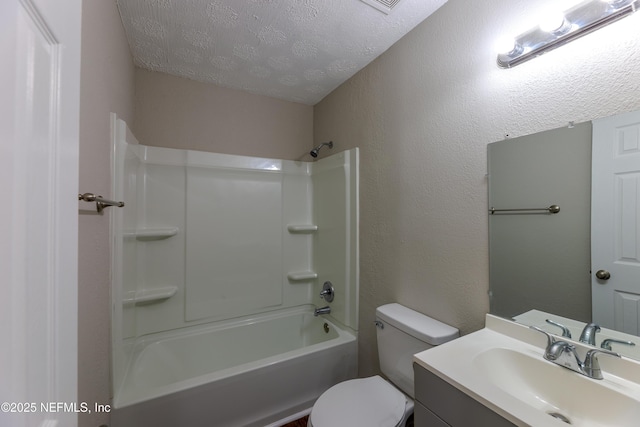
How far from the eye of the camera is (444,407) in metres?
0.76

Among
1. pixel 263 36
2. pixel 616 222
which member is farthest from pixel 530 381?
pixel 263 36

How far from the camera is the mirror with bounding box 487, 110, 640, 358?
33.1 inches

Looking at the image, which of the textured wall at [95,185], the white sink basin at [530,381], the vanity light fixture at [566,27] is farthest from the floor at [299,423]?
the vanity light fixture at [566,27]

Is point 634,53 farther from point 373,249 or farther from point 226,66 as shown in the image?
point 226,66

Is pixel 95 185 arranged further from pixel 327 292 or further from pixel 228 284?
pixel 327 292

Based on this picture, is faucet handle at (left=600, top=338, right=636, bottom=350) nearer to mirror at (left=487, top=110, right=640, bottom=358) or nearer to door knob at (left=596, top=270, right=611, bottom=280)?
mirror at (left=487, top=110, right=640, bottom=358)

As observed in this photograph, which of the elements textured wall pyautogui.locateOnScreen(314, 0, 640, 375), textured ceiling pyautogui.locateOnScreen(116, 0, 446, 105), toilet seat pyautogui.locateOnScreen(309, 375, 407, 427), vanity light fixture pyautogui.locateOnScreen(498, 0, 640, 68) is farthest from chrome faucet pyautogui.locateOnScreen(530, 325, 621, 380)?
textured ceiling pyautogui.locateOnScreen(116, 0, 446, 105)

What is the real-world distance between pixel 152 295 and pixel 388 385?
5.30 ft

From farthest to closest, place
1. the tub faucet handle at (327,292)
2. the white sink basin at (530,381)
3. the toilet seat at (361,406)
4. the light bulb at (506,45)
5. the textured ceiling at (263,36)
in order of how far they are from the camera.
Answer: the tub faucet handle at (327,292)
the textured ceiling at (263,36)
the toilet seat at (361,406)
the light bulb at (506,45)
the white sink basin at (530,381)

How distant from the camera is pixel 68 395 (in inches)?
20.3

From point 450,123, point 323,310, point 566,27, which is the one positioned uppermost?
point 566,27

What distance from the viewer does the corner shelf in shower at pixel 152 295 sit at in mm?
1664

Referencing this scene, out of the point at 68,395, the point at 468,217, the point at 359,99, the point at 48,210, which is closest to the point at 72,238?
the point at 48,210

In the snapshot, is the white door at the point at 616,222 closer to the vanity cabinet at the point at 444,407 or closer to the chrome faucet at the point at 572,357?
the chrome faucet at the point at 572,357
